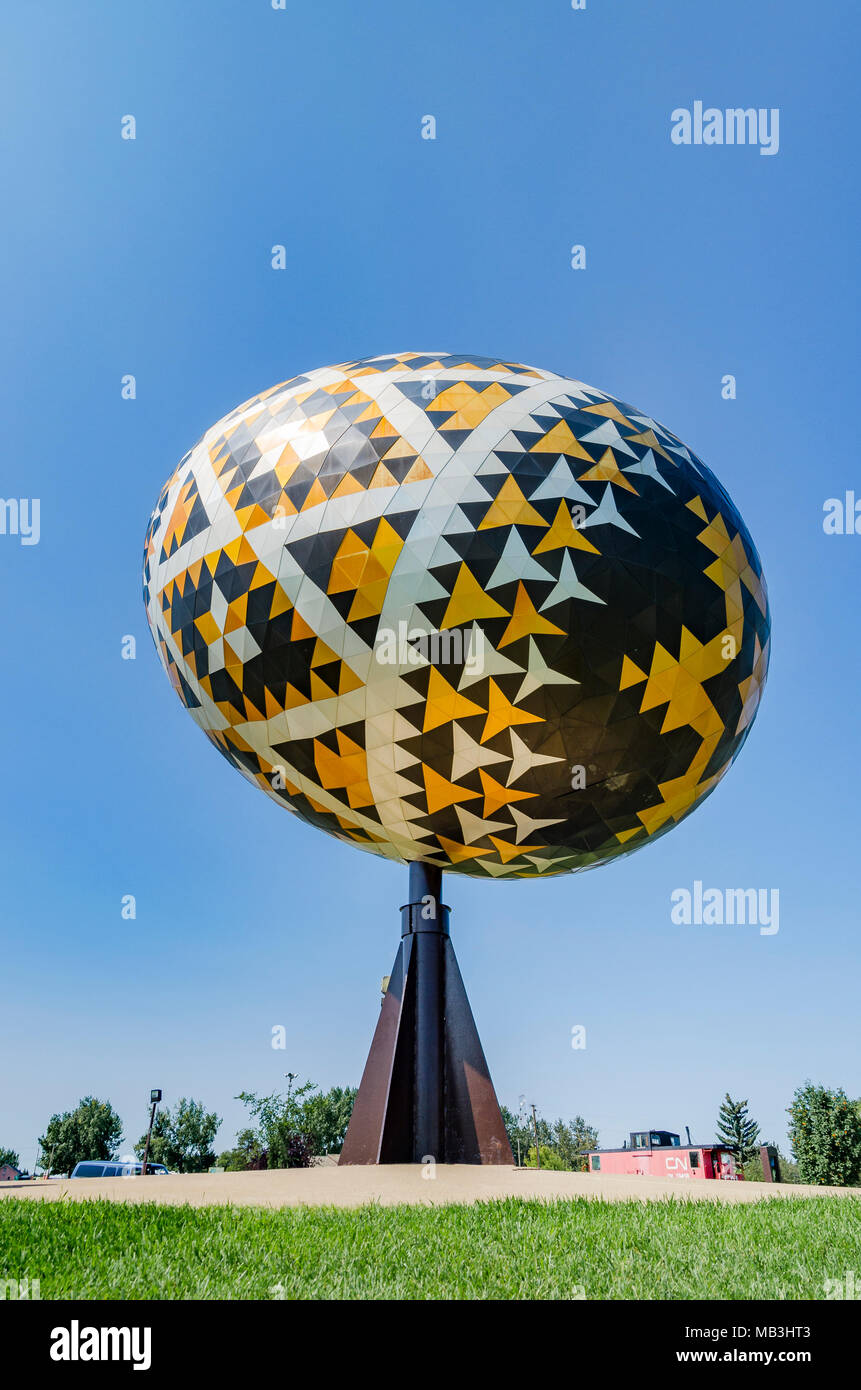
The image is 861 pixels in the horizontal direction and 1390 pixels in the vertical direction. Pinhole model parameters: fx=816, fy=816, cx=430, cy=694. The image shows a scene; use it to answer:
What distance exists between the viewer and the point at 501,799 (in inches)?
685

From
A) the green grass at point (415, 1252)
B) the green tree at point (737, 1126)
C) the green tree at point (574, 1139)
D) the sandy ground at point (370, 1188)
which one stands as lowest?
the green tree at point (574, 1139)

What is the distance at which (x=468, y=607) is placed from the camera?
52.2ft

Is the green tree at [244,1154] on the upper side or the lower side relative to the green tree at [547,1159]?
upper

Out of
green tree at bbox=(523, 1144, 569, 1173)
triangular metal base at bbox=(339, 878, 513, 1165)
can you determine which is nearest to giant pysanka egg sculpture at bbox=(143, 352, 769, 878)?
triangular metal base at bbox=(339, 878, 513, 1165)

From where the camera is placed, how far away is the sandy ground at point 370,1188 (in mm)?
10571

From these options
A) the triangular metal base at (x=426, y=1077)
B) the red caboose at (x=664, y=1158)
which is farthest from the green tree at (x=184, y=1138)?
the triangular metal base at (x=426, y=1077)

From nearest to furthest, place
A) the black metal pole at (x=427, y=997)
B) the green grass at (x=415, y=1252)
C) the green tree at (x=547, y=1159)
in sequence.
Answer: the green grass at (x=415, y=1252) < the black metal pole at (x=427, y=997) < the green tree at (x=547, y=1159)

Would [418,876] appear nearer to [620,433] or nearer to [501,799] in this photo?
[501,799]

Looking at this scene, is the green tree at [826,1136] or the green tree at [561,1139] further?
the green tree at [561,1139]

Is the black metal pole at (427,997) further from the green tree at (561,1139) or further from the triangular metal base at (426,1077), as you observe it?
the green tree at (561,1139)

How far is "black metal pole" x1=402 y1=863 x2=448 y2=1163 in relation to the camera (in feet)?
57.7

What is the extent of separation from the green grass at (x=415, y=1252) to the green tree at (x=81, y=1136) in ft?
253

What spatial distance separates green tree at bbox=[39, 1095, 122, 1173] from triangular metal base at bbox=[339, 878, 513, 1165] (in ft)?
222

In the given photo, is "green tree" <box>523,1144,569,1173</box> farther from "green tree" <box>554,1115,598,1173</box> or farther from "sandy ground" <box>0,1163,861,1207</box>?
"sandy ground" <box>0,1163,861,1207</box>
